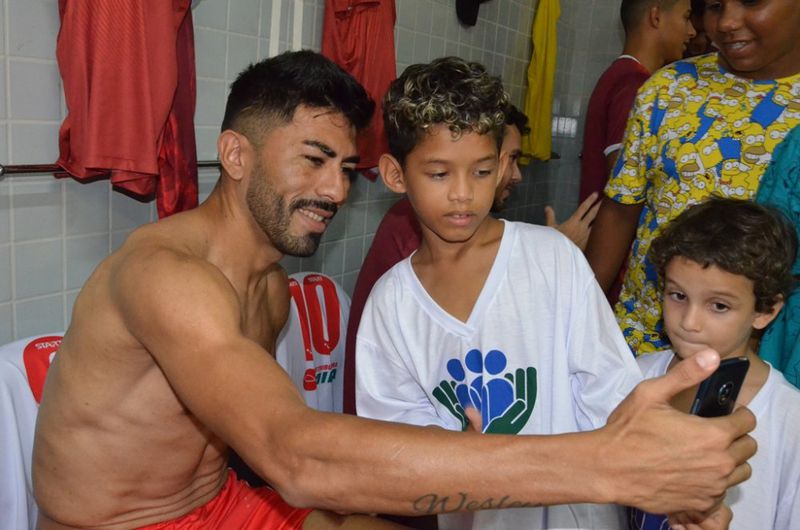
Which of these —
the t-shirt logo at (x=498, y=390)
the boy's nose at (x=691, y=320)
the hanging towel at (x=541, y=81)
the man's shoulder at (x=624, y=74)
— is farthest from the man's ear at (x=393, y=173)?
the hanging towel at (x=541, y=81)

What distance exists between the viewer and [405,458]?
927mm

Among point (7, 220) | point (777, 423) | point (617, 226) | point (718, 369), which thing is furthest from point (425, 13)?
point (718, 369)

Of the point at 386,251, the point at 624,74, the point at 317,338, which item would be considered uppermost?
the point at 624,74

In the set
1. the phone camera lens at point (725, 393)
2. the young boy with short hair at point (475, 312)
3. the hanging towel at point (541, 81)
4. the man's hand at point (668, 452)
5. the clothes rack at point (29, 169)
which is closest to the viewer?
the man's hand at point (668, 452)

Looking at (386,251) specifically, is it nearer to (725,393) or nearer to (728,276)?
(728,276)

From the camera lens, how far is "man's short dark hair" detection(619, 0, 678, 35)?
2.90m

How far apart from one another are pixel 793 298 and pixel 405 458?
3.53 ft

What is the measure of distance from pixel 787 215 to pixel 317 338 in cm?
144

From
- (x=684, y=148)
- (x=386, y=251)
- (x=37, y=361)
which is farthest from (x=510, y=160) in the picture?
(x=37, y=361)

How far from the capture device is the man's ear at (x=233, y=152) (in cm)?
151

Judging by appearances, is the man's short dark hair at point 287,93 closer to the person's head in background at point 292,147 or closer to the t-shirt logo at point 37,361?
the person's head in background at point 292,147

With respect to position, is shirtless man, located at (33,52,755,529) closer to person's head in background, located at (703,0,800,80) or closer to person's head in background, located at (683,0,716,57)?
person's head in background, located at (703,0,800,80)

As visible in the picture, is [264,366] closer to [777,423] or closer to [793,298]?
[777,423]

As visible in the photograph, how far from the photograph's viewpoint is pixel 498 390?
1.48 meters
